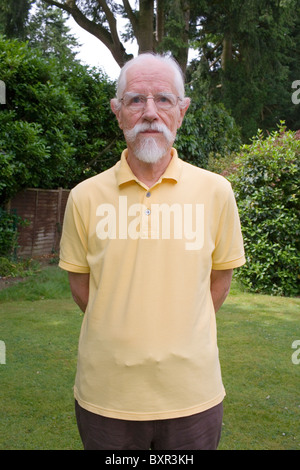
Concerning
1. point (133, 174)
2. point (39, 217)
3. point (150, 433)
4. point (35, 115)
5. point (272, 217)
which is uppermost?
point (35, 115)

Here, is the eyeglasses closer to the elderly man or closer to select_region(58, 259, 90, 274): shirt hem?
the elderly man

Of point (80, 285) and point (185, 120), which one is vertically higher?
point (185, 120)

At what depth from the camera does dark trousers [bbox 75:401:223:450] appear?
179 cm

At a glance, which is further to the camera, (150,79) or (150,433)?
(150,79)

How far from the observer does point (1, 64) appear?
26.7ft

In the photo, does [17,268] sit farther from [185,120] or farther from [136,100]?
[136,100]

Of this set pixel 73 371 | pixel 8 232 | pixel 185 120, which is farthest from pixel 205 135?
pixel 73 371

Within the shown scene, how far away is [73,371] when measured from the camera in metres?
4.90

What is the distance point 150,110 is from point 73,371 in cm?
360

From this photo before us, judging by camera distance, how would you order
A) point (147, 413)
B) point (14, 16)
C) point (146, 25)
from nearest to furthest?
point (147, 413) < point (14, 16) < point (146, 25)

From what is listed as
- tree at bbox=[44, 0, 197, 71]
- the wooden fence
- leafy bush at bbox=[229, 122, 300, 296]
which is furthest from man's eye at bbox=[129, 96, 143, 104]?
tree at bbox=[44, 0, 197, 71]

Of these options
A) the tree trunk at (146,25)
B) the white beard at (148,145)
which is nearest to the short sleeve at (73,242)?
the white beard at (148,145)
